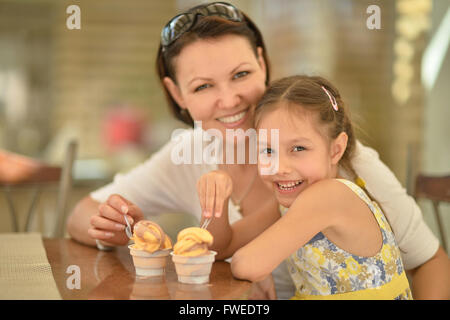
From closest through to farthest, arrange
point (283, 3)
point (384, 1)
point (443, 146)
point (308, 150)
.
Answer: point (308, 150) < point (443, 146) < point (384, 1) < point (283, 3)

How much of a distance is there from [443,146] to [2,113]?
4.40m

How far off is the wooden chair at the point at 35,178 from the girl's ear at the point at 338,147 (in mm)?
1009

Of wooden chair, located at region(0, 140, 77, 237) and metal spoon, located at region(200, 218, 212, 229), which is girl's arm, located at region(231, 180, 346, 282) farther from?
wooden chair, located at region(0, 140, 77, 237)

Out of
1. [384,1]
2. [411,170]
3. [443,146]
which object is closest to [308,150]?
[411,170]

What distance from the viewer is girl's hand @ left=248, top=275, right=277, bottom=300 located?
1.35 metres

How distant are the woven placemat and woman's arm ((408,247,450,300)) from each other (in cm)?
83

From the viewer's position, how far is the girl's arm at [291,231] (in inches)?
37.0

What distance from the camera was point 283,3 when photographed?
538 centimetres

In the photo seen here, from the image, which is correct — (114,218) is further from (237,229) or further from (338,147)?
(338,147)

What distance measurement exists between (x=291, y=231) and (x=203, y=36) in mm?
597

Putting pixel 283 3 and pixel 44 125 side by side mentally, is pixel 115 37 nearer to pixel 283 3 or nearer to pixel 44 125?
pixel 44 125

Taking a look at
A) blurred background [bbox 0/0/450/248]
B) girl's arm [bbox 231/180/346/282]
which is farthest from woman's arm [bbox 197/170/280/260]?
blurred background [bbox 0/0/450/248]

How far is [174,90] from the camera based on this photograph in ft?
4.99

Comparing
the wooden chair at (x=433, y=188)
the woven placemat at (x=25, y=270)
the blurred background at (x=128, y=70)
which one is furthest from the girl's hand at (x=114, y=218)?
the blurred background at (x=128, y=70)
